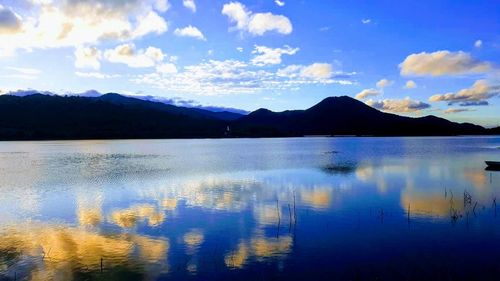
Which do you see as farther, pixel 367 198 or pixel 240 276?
pixel 367 198

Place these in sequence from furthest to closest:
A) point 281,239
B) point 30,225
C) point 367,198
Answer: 1. point 367,198
2. point 30,225
3. point 281,239

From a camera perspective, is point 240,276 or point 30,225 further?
point 30,225

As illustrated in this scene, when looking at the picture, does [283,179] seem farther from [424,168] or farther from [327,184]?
[424,168]

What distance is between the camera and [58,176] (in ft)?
153

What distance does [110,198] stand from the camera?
31391mm

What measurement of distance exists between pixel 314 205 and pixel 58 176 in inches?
1259

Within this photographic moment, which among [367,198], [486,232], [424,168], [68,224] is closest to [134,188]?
[68,224]

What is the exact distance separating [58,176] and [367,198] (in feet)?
111

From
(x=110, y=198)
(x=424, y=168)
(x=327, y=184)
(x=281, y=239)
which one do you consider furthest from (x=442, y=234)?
(x=424, y=168)

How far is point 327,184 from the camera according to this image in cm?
3769

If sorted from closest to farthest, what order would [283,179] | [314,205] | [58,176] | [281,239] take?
[281,239] → [314,205] → [283,179] → [58,176]

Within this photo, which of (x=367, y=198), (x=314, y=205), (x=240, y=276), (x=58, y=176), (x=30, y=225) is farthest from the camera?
(x=58, y=176)

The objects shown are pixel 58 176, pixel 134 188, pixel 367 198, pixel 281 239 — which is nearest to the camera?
pixel 281 239

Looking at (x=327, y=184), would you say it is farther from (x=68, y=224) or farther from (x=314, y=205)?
(x=68, y=224)
